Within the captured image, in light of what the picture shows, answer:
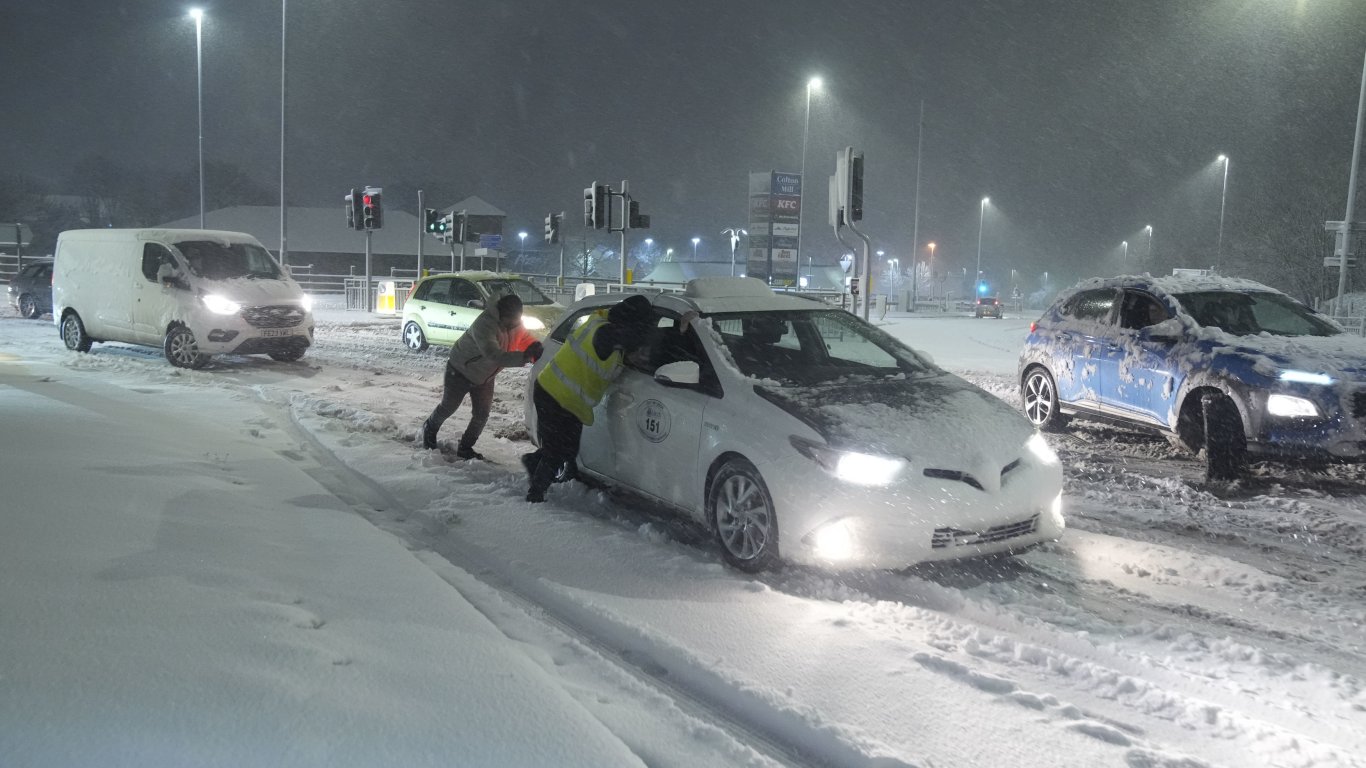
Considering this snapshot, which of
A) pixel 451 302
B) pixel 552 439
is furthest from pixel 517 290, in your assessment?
pixel 552 439

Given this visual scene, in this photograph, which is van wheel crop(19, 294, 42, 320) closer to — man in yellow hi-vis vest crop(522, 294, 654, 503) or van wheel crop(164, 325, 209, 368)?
van wheel crop(164, 325, 209, 368)

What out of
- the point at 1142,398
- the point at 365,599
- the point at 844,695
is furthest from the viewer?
the point at 1142,398

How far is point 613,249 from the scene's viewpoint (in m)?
119

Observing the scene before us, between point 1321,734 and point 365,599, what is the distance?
12.9 ft

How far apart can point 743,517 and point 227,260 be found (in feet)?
42.1

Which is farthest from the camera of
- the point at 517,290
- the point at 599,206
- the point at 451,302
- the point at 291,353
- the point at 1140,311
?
the point at 599,206

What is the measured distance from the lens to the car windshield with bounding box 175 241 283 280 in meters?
15.3

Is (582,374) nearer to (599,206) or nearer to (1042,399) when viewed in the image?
(1042,399)

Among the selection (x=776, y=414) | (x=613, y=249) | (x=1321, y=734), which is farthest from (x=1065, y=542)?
(x=613, y=249)

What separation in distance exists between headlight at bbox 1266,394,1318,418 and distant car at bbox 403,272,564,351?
40.7 feet

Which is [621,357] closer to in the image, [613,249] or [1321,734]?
[1321,734]

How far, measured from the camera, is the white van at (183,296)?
14789 mm

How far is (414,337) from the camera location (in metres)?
19.7

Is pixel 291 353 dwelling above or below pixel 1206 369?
below
